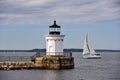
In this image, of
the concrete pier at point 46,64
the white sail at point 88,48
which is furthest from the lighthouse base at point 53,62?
the white sail at point 88,48

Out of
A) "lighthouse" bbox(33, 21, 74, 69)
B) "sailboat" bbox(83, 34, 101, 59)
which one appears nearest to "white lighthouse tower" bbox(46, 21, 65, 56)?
"lighthouse" bbox(33, 21, 74, 69)

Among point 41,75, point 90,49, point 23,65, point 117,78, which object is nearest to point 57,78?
point 41,75

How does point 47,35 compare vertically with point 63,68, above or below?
above

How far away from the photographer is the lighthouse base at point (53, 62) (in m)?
45.0

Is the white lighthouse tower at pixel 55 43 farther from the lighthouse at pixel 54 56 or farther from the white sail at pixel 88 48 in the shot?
the white sail at pixel 88 48

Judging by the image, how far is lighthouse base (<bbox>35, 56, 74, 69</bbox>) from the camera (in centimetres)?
4496

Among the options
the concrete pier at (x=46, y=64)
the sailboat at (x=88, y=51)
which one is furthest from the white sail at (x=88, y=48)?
the concrete pier at (x=46, y=64)

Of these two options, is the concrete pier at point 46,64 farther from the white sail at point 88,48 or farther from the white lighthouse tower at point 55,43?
the white sail at point 88,48

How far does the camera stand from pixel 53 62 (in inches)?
1783

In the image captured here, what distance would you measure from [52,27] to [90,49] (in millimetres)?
61011

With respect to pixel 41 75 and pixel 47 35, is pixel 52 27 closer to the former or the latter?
pixel 47 35

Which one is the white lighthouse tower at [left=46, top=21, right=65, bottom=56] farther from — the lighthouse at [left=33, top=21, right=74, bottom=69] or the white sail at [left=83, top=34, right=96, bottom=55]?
the white sail at [left=83, top=34, right=96, bottom=55]

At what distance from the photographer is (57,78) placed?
37781mm

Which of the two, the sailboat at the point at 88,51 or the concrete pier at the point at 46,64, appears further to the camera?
the sailboat at the point at 88,51
